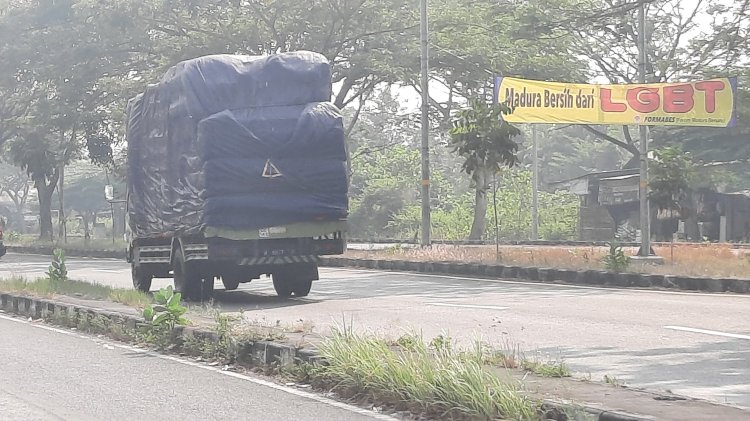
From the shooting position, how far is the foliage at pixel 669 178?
24.6 meters

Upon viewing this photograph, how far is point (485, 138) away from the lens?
24.2 metres

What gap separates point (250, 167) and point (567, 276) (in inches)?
284

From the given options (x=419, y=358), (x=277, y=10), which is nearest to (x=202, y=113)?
(x=419, y=358)

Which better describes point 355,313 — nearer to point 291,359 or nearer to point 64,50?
point 291,359

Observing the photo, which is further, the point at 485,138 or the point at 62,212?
the point at 62,212

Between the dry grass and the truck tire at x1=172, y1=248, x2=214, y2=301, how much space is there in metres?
7.38

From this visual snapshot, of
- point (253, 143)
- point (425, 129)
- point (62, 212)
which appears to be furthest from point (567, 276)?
point (62, 212)

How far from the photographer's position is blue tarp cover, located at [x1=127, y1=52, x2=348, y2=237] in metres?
17.0

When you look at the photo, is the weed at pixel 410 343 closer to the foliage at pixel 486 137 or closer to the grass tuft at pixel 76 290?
the grass tuft at pixel 76 290

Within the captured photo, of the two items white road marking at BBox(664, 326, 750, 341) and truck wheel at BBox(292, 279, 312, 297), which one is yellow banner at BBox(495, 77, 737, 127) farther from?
white road marking at BBox(664, 326, 750, 341)

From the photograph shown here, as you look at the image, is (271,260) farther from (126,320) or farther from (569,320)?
(569,320)

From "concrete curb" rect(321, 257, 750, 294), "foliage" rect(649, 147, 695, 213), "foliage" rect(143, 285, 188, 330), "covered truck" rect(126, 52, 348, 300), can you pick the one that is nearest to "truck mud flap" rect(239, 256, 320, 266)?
"covered truck" rect(126, 52, 348, 300)

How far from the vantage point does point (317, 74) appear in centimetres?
1798

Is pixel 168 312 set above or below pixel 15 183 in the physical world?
below
